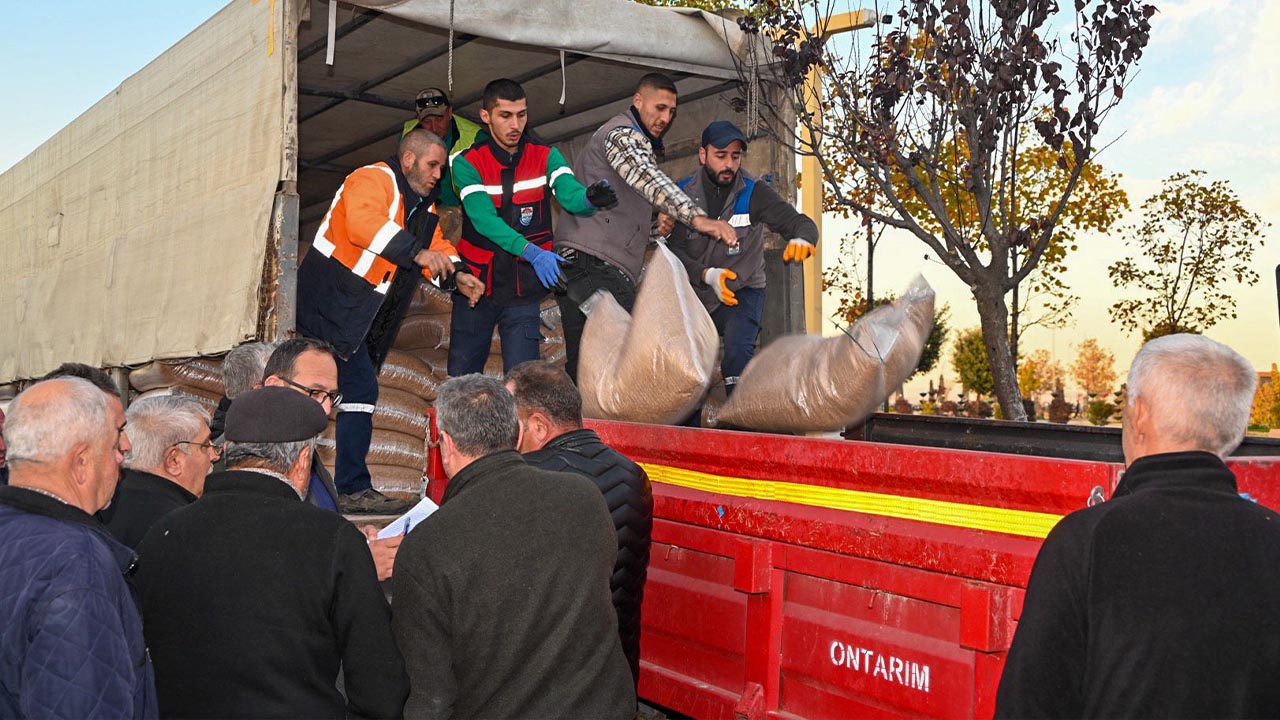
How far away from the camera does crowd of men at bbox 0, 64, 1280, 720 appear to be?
6.09 ft

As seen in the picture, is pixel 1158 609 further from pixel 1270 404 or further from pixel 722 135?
pixel 1270 404

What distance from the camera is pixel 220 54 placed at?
17.1ft

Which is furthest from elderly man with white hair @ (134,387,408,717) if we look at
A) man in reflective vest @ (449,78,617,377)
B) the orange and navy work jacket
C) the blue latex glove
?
man in reflective vest @ (449,78,617,377)

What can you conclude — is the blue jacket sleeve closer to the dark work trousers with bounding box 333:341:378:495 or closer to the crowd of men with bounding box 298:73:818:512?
the crowd of men with bounding box 298:73:818:512

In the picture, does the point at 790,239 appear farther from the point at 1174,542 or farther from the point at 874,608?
the point at 1174,542

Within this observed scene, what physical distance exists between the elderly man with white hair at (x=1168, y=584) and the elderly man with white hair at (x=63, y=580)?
1.52 metres

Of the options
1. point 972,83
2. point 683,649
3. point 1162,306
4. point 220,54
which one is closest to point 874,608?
point 683,649

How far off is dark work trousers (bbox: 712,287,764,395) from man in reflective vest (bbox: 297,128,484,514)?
1.17 metres

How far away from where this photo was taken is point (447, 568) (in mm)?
2551

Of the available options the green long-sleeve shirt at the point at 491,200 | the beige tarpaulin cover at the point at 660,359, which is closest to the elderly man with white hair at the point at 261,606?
the beige tarpaulin cover at the point at 660,359

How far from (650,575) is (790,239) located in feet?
7.77

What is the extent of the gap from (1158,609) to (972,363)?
2309 cm

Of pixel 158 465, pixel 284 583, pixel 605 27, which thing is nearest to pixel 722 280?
pixel 605 27

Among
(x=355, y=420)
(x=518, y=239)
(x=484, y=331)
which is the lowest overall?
(x=355, y=420)
